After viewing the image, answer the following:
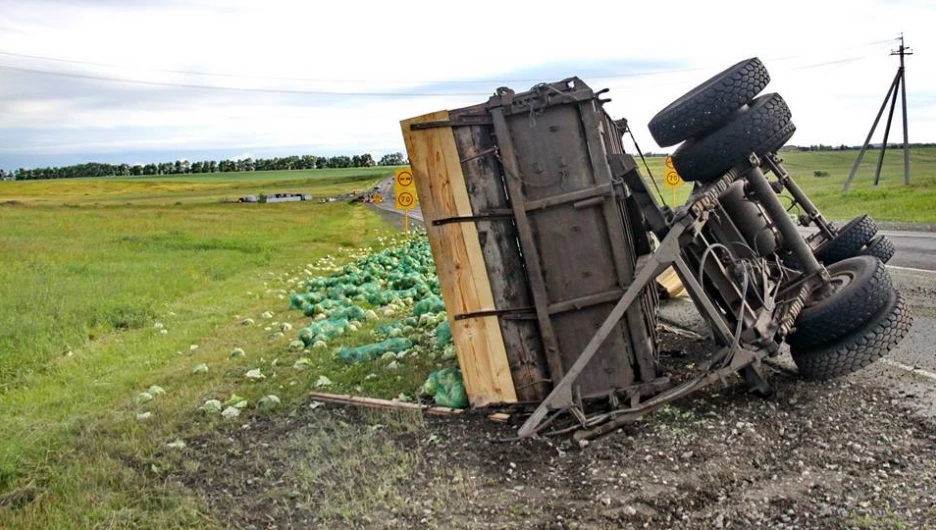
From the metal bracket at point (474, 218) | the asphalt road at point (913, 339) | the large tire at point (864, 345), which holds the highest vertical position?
the metal bracket at point (474, 218)

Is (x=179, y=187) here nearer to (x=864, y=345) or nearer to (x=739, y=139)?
(x=739, y=139)

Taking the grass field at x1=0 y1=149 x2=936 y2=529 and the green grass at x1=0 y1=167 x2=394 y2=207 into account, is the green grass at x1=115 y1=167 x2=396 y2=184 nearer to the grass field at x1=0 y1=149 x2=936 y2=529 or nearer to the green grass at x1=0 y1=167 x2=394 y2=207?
the green grass at x1=0 y1=167 x2=394 y2=207

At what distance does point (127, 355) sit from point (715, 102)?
800 cm

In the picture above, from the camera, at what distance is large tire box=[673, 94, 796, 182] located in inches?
250

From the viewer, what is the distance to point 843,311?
6.22 m

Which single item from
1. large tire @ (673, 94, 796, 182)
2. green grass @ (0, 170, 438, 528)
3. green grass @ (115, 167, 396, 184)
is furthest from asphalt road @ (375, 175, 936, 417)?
green grass @ (115, 167, 396, 184)

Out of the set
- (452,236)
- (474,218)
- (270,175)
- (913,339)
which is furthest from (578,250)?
(270,175)

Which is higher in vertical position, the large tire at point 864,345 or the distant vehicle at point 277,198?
the distant vehicle at point 277,198

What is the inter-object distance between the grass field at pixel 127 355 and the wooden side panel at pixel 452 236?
1.48 m

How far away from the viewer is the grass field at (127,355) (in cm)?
567

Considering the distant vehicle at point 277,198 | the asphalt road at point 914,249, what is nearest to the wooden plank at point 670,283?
the asphalt road at point 914,249

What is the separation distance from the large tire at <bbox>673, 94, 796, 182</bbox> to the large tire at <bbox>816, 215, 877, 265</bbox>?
2.53 metres

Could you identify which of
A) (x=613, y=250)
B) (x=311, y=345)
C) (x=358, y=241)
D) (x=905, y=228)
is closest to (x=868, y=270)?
(x=613, y=250)

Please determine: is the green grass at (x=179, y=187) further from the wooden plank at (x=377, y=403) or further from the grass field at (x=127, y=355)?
the wooden plank at (x=377, y=403)
